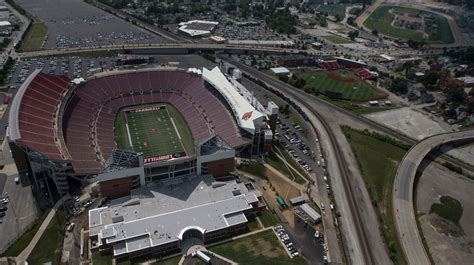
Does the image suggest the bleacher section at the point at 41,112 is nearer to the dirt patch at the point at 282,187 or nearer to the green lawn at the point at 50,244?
the green lawn at the point at 50,244

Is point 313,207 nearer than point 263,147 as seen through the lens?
Yes

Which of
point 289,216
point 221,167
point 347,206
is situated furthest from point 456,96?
point 221,167

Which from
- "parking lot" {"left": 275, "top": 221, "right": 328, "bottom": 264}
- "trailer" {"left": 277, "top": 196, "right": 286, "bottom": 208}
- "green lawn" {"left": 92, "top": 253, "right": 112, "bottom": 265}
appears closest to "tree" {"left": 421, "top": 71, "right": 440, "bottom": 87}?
"trailer" {"left": 277, "top": 196, "right": 286, "bottom": 208}

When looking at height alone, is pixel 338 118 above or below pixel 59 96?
below

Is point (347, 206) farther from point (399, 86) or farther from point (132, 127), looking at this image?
point (399, 86)

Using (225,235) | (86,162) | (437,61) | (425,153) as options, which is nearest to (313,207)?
(225,235)

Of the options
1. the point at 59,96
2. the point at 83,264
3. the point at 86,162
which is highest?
the point at 59,96

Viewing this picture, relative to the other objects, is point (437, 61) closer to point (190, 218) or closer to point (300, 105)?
point (300, 105)

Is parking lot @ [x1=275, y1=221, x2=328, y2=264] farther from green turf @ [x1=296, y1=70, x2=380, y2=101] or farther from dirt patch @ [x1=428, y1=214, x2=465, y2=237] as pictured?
green turf @ [x1=296, y1=70, x2=380, y2=101]
